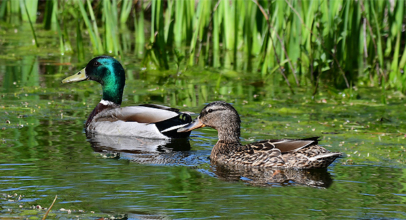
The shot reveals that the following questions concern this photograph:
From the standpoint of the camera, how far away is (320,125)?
8633 millimetres

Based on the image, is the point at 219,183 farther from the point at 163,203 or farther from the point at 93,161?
the point at 93,161

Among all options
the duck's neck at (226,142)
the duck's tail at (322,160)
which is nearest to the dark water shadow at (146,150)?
the duck's neck at (226,142)

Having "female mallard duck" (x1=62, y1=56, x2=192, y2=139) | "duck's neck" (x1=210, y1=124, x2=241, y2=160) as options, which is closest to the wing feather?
"female mallard duck" (x1=62, y1=56, x2=192, y2=139)

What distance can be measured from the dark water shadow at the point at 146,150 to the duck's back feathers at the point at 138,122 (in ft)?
0.34

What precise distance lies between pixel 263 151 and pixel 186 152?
105 cm

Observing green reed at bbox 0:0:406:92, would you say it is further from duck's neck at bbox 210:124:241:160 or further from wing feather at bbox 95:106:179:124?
duck's neck at bbox 210:124:241:160

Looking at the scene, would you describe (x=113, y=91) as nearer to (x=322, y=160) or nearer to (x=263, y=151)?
(x=263, y=151)

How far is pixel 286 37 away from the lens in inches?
460

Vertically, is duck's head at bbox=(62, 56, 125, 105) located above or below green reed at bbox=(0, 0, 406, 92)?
below

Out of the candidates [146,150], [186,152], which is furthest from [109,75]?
[186,152]

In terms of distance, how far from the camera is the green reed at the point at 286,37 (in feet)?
35.6

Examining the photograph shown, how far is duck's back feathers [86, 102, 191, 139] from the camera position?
8328 millimetres

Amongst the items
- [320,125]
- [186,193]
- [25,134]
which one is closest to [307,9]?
[320,125]

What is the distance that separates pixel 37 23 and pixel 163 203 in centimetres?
1305
